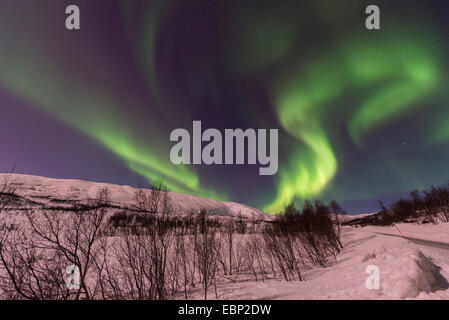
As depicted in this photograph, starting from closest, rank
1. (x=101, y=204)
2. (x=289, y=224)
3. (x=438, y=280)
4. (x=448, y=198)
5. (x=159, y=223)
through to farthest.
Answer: (x=438, y=280), (x=159, y=223), (x=101, y=204), (x=289, y=224), (x=448, y=198)

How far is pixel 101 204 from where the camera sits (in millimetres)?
15461

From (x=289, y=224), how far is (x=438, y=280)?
22.6 meters

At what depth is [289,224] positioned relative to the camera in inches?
1132
